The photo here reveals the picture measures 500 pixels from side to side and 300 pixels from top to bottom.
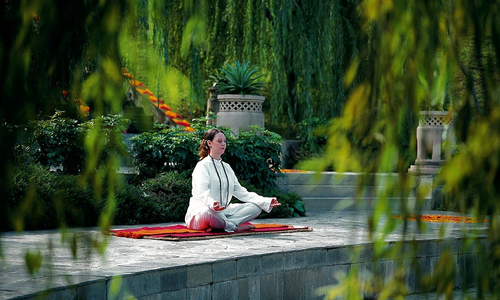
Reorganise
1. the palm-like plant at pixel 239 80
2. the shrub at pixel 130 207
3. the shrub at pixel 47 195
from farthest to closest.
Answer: the palm-like plant at pixel 239 80, the shrub at pixel 130 207, the shrub at pixel 47 195

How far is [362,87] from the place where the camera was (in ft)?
8.55

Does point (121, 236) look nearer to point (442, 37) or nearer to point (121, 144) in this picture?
point (121, 144)

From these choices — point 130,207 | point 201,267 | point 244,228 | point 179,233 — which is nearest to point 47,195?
point 130,207

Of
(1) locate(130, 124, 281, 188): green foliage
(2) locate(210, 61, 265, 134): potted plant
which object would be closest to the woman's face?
(1) locate(130, 124, 281, 188): green foliage

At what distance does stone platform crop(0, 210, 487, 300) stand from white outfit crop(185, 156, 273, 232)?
47 cm

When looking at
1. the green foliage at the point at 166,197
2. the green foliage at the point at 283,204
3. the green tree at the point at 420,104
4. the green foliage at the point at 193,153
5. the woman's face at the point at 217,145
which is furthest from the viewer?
the green foliage at the point at 193,153

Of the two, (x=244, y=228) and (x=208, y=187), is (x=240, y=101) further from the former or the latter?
(x=208, y=187)

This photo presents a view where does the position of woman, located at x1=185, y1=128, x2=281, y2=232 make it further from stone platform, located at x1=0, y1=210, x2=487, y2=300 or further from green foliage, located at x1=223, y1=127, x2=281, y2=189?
green foliage, located at x1=223, y1=127, x2=281, y2=189

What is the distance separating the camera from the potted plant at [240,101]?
14875mm

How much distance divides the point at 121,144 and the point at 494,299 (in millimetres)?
1489

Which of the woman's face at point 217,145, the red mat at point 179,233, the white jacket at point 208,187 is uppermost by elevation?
the woman's face at point 217,145

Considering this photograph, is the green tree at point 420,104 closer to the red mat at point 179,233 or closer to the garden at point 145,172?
the red mat at point 179,233

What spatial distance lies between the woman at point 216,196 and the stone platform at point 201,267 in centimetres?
47

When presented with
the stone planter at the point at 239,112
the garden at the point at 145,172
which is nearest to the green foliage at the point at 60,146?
the garden at the point at 145,172
